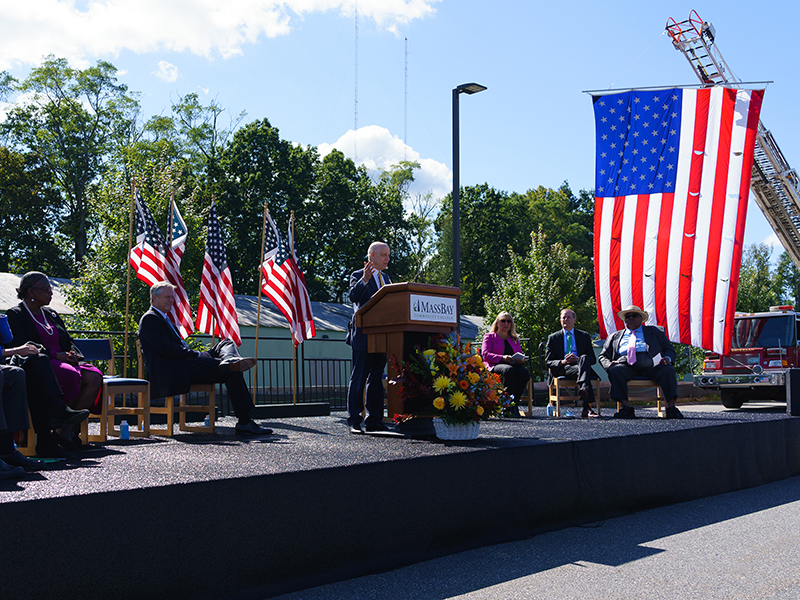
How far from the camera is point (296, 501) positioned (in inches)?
141

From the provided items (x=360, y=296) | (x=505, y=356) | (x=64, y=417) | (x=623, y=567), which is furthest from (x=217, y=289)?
(x=623, y=567)

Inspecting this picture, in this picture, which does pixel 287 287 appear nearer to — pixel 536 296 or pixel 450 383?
pixel 450 383

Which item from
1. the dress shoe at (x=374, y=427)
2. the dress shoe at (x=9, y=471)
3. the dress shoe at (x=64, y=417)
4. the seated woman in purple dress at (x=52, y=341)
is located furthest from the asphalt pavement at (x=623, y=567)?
the seated woman in purple dress at (x=52, y=341)

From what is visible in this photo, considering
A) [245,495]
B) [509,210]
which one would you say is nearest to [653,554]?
[245,495]

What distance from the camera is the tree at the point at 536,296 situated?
24125 millimetres

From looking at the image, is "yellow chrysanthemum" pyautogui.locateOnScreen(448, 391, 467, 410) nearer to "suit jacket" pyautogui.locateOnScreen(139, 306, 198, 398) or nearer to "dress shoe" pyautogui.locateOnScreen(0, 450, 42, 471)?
"suit jacket" pyautogui.locateOnScreen(139, 306, 198, 398)

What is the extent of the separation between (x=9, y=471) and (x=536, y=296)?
21.8 meters

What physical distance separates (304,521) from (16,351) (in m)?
2.15

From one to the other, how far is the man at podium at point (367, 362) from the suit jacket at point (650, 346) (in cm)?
360

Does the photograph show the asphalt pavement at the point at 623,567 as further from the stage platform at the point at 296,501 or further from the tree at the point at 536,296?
the tree at the point at 536,296

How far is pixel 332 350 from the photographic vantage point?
3148cm

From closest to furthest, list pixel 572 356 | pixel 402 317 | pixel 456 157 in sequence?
pixel 402 317 → pixel 572 356 → pixel 456 157

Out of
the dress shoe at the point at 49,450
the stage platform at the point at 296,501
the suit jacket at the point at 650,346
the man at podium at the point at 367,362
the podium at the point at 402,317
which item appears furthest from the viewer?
the suit jacket at the point at 650,346

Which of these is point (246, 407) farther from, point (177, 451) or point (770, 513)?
point (770, 513)
